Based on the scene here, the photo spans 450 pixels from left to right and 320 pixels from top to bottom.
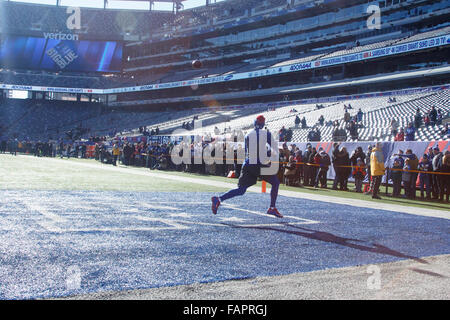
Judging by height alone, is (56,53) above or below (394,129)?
above

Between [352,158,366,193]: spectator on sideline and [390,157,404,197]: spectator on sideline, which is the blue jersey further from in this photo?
[352,158,366,193]: spectator on sideline

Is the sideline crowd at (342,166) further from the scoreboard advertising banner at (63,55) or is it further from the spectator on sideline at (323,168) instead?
the scoreboard advertising banner at (63,55)

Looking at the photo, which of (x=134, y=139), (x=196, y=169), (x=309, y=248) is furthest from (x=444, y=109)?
(x=134, y=139)

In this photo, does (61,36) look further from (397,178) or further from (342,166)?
(397,178)

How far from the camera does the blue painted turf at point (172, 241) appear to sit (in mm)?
3896

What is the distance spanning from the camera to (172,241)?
546 cm

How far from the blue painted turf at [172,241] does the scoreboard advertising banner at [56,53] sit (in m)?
59.6

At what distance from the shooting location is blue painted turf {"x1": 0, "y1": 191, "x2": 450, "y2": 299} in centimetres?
390

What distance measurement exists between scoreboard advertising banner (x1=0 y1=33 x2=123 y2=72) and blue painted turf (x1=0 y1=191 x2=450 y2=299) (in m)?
59.6

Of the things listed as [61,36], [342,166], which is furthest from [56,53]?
[342,166]

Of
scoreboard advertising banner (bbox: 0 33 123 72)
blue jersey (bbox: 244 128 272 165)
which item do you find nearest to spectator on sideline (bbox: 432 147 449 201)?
blue jersey (bbox: 244 128 272 165)

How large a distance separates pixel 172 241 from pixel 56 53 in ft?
217
